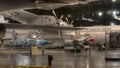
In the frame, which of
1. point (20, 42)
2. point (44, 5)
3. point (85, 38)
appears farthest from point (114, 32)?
point (44, 5)

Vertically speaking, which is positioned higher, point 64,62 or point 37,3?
point 37,3

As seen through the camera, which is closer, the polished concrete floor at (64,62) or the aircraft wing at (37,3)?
the aircraft wing at (37,3)

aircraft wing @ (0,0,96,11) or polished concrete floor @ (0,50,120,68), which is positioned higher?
aircraft wing @ (0,0,96,11)

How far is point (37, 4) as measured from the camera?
8766 mm

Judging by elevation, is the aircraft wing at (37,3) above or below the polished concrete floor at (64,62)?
above

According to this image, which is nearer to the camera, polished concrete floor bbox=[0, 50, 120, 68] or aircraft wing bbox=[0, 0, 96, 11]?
aircraft wing bbox=[0, 0, 96, 11]

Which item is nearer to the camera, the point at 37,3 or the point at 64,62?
the point at 37,3

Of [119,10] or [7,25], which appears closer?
[7,25]

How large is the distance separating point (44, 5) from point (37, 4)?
0.22 m

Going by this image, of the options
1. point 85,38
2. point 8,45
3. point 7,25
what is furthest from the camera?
point 8,45

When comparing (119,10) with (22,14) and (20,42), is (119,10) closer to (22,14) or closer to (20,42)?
(20,42)

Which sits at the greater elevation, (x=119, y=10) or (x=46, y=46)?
(x=119, y=10)

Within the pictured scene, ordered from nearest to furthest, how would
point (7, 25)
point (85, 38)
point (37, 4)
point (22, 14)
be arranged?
point (37, 4)
point (7, 25)
point (22, 14)
point (85, 38)

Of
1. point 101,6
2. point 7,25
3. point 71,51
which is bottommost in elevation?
point 71,51
